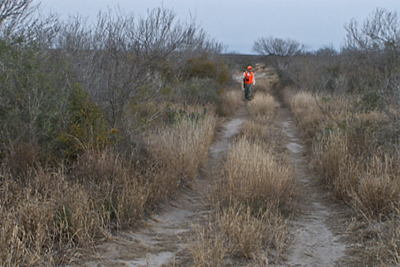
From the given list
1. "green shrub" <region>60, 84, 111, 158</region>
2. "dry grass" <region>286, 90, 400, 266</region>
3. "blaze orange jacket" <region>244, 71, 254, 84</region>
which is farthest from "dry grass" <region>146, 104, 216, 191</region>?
"blaze orange jacket" <region>244, 71, 254, 84</region>

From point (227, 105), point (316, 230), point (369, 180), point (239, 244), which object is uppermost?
point (227, 105)

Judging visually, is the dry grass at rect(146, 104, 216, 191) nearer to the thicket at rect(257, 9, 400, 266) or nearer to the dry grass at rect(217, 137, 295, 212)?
the dry grass at rect(217, 137, 295, 212)

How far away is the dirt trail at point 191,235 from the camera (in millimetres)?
3734

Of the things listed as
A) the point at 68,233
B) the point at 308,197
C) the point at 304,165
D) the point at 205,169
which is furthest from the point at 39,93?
the point at 304,165

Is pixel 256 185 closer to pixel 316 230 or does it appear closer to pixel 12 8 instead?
pixel 316 230

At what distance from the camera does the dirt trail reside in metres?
3.73

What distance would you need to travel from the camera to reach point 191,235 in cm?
425

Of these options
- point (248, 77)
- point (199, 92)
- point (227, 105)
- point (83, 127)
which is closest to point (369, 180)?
point (83, 127)

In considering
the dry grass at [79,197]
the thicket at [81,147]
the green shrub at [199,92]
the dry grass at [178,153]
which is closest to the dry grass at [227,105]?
the green shrub at [199,92]

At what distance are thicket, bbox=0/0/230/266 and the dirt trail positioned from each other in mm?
202

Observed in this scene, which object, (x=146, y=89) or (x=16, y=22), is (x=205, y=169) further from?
(x=16, y=22)

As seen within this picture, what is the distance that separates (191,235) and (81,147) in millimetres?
2244

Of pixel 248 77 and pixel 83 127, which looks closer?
pixel 83 127

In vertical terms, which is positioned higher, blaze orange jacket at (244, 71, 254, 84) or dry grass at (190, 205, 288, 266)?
blaze orange jacket at (244, 71, 254, 84)
